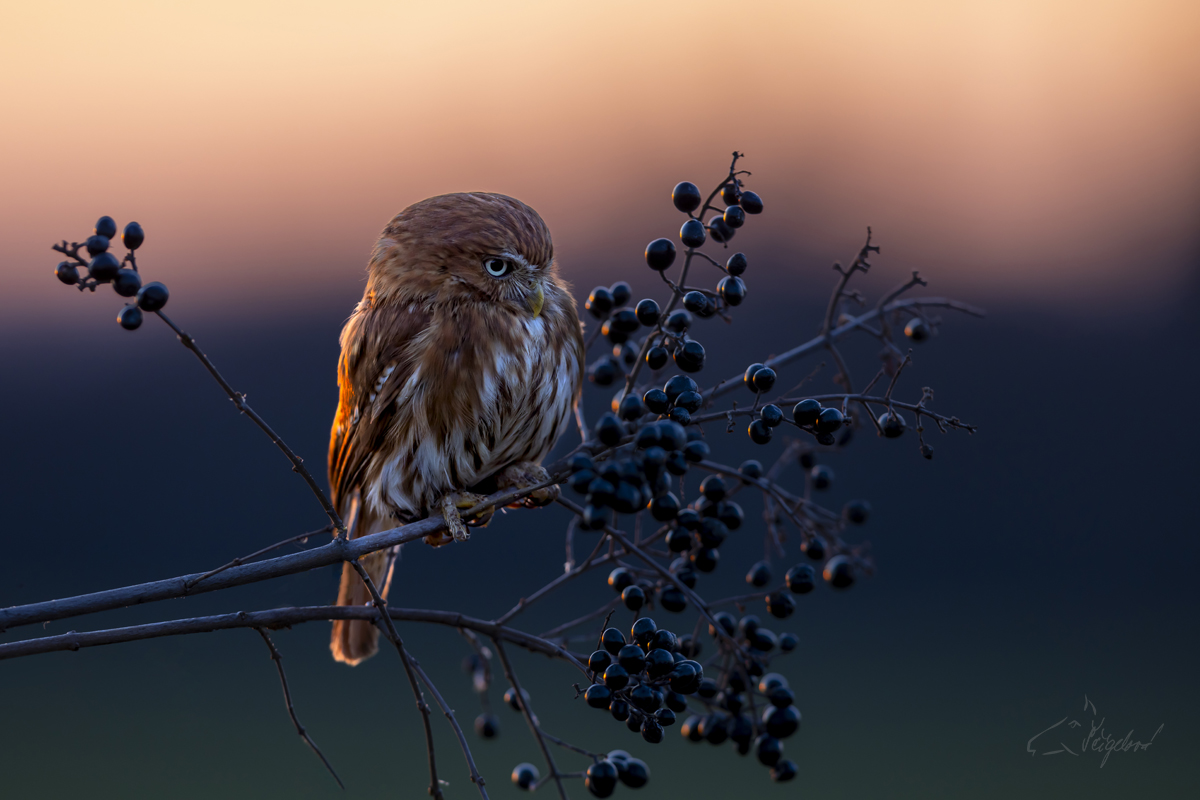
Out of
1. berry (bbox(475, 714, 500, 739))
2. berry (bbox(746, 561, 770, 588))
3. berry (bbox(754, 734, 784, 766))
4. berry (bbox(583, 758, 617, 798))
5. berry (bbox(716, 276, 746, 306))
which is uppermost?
berry (bbox(716, 276, 746, 306))

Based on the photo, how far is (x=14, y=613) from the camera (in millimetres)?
1599

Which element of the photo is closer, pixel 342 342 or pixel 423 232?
pixel 423 232

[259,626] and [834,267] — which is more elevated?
[834,267]

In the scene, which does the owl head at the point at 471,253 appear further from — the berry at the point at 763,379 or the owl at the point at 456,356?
the berry at the point at 763,379

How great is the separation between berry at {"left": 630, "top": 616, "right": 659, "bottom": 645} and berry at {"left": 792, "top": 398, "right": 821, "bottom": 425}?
0.59 meters

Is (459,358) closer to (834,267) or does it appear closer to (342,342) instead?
(342,342)

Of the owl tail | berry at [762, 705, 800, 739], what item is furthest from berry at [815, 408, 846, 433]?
the owl tail

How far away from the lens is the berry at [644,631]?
196cm

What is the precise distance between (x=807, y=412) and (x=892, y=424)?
22 centimetres

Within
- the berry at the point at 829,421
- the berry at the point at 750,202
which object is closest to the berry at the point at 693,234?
the berry at the point at 750,202

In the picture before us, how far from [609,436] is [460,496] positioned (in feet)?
3.60

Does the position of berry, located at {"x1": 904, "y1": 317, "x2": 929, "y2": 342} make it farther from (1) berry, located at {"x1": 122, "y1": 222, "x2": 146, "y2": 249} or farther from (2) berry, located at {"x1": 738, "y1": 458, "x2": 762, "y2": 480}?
(1) berry, located at {"x1": 122, "y1": 222, "x2": 146, "y2": 249}

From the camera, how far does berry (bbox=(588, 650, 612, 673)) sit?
1.95 m

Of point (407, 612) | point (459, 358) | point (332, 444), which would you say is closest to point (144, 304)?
point (407, 612)
